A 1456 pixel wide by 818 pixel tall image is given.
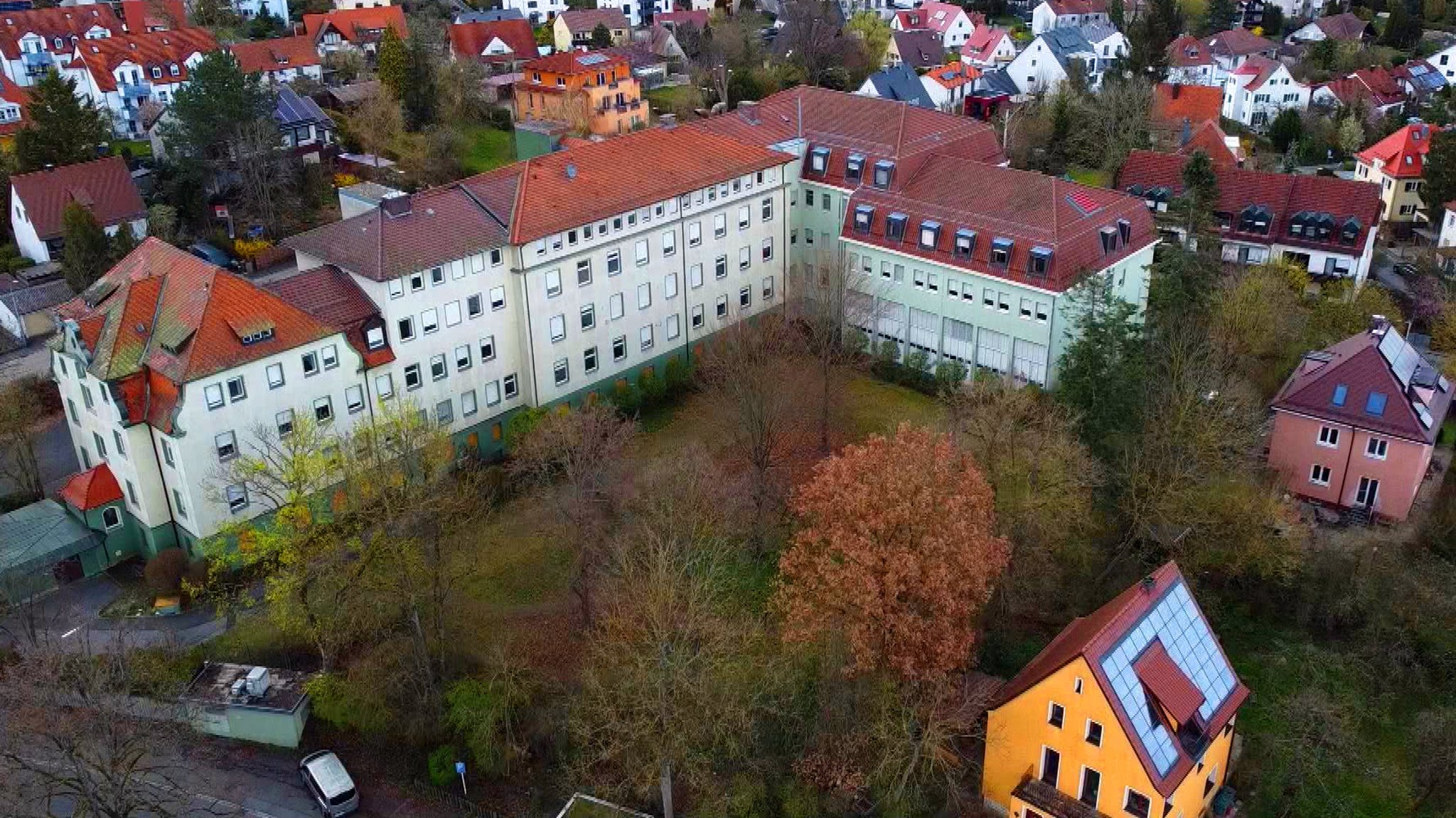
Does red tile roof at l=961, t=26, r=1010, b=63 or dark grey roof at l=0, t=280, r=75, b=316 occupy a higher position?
red tile roof at l=961, t=26, r=1010, b=63

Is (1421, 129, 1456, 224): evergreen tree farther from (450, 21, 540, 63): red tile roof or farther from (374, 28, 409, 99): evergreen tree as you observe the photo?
(450, 21, 540, 63): red tile roof

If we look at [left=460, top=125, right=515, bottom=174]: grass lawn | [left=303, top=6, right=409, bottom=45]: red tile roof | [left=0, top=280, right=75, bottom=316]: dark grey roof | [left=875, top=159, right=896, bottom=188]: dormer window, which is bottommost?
[left=0, top=280, right=75, bottom=316]: dark grey roof

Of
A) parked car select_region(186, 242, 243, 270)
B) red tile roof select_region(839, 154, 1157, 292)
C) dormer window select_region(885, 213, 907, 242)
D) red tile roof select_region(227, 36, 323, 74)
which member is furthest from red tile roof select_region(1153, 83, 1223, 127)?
parked car select_region(186, 242, 243, 270)

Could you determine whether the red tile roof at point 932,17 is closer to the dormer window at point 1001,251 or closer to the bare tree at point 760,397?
the bare tree at point 760,397

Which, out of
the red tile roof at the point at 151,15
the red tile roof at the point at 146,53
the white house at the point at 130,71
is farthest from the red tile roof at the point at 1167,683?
the red tile roof at the point at 151,15

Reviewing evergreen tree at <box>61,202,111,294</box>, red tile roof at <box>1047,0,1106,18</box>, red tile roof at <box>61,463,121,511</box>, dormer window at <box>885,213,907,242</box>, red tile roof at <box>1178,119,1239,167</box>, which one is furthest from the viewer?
red tile roof at <box>1047,0,1106,18</box>

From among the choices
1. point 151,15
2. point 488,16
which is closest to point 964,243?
point 488,16

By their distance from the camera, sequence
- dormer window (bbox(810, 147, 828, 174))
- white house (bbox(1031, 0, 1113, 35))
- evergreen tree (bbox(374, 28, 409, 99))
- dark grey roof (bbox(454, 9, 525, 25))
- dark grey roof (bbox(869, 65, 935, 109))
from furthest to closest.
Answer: white house (bbox(1031, 0, 1113, 35))
dark grey roof (bbox(454, 9, 525, 25))
dark grey roof (bbox(869, 65, 935, 109))
evergreen tree (bbox(374, 28, 409, 99))
dormer window (bbox(810, 147, 828, 174))
